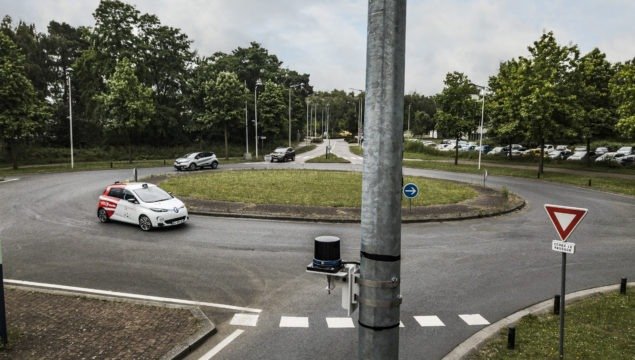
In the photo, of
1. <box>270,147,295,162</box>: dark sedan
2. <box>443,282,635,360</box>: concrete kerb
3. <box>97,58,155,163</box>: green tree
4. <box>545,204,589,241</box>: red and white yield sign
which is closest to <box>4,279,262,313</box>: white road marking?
<box>443,282,635,360</box>: concrete kerb

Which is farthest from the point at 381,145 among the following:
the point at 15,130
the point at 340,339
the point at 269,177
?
the point at 15,130

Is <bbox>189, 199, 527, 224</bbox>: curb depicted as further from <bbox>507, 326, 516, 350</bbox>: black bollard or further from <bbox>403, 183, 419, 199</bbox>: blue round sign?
<bbox>507, 326, 516, 350</bbox>: black bollard

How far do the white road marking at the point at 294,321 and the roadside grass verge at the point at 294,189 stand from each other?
12.6 meters

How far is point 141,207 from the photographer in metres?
16.8

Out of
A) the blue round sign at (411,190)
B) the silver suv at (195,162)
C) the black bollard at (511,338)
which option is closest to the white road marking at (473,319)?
the black bollard at (511,338)

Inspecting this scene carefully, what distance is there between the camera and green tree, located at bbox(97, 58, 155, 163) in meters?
47.2

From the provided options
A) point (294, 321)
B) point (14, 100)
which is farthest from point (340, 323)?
point (14, 100)

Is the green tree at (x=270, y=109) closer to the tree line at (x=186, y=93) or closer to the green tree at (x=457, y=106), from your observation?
the tree line at (x=186, y=93)

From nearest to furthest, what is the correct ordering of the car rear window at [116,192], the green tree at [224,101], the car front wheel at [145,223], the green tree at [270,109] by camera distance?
1. the car front wheel at [145,223]
2. the car rear window at [116,192]
3. the green tree at [224,101]
4. the green tree at [270,109]

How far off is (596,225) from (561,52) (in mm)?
22571

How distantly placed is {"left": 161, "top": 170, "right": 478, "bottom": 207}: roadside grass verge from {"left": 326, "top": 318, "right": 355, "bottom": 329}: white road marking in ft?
41.3

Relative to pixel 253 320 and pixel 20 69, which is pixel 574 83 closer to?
pixel 253 320

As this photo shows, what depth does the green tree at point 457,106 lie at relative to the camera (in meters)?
42.7

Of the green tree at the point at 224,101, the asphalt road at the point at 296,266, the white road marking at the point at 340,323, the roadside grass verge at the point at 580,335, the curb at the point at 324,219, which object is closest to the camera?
the roadside grass verge at the point at 580,335
